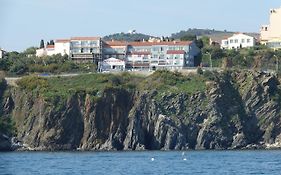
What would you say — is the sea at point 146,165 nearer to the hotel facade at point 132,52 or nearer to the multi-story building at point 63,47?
the hotel facade at point 132,52

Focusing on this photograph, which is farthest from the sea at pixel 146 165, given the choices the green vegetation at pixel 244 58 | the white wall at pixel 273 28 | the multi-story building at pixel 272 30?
the white wall at pixel 273 28

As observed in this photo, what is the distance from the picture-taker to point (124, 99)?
144 meters

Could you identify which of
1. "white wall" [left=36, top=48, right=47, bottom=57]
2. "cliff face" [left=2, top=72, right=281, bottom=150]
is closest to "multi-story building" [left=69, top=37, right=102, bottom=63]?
"white wall" [left=36, top=48, right=47, bottom=57]

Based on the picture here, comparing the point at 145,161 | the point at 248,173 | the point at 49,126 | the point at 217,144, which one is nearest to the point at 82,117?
the point at 49,126

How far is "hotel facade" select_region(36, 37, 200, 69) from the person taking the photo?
7003 inches

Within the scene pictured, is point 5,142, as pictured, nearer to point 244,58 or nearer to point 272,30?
point 244,58

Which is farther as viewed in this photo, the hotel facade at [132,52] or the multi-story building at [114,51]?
the multi-story building at [114,51]

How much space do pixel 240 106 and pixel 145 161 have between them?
44.0 meters

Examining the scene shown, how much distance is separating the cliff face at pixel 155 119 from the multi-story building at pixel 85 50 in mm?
32818

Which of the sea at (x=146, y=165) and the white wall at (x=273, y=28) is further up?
the white wall at (x=273, y=28)

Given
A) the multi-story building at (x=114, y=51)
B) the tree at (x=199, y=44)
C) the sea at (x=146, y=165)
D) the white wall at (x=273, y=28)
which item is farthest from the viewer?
the white wall at (x=273, y=28)

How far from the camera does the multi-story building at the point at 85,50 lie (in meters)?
180

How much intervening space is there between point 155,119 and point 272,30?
6345cm

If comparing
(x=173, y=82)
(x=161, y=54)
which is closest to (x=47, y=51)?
(x=161, y=54)
